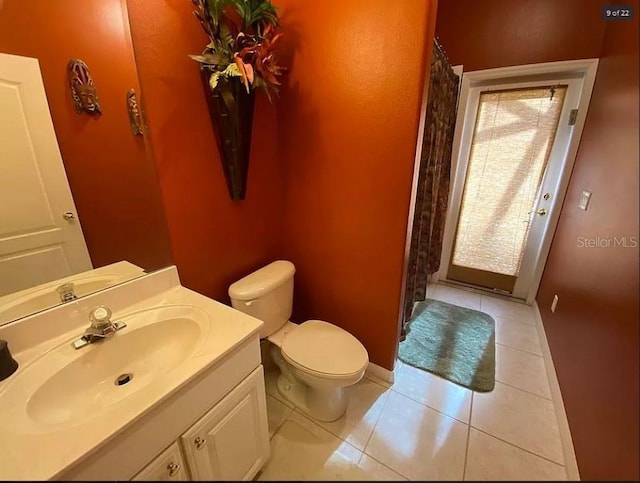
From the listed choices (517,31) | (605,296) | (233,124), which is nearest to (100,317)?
(233,124)

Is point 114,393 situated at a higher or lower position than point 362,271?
lower

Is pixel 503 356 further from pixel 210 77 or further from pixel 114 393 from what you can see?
pixel 210 77

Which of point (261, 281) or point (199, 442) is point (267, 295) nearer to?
point (261, 281)

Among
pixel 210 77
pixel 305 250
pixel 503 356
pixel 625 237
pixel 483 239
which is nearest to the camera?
pixel 625 237

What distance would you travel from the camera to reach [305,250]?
1765 mm

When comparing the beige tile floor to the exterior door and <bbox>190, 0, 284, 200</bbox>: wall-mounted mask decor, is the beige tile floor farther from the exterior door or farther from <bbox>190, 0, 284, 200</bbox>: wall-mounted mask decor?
<bbox>190, 0, 284, 200</bbox>: wall-mounted mask decor

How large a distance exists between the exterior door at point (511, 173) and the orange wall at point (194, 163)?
1.90 metres

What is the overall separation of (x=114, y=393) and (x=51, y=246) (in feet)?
1.90

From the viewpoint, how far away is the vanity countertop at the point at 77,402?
58cm

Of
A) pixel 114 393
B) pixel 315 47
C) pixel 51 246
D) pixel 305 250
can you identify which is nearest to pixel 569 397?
pixel 305 250

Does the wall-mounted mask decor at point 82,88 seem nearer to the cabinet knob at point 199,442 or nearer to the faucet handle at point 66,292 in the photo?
the faucet handle at point 66,292

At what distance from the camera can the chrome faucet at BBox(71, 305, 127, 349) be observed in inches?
37.4

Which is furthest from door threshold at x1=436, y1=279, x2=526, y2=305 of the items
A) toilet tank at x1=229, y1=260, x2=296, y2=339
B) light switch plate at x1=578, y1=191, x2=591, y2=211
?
toilet tank at x1=229, y1=260, x2=296, y2=339

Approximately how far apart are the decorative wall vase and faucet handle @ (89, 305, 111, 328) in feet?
2.37
